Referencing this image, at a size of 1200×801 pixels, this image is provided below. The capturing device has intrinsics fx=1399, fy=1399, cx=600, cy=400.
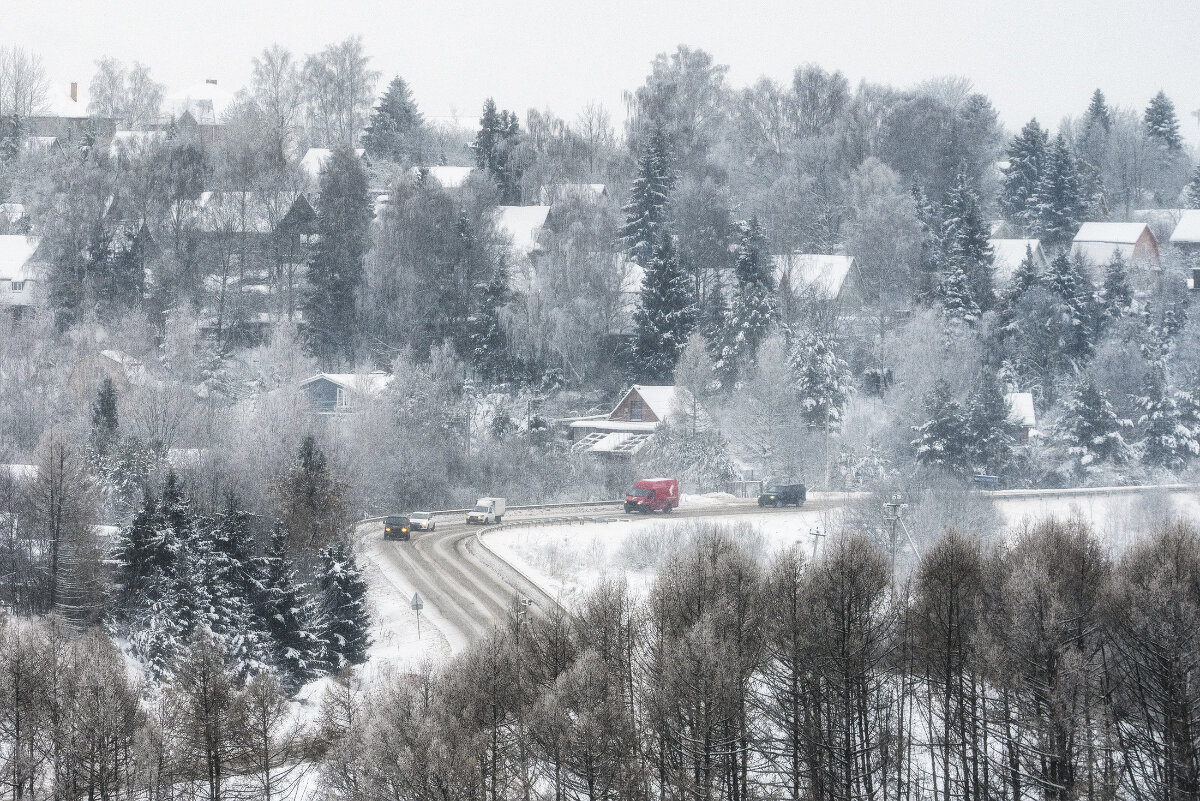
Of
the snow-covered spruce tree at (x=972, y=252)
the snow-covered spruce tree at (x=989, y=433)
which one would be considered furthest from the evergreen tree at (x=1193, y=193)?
the snow-covered spruce tree at (x=989, y=433)

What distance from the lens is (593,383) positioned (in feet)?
211

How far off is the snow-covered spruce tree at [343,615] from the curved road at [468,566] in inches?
81.8

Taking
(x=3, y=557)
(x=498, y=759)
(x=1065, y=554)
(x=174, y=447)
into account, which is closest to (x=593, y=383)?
(x=174, y=447)

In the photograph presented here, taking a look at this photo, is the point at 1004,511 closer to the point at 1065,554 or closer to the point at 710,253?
the point at 1065,554

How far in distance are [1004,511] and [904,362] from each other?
1557 centimetres

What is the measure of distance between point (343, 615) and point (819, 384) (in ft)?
95.8

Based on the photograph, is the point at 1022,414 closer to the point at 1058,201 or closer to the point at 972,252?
the point at 972,252

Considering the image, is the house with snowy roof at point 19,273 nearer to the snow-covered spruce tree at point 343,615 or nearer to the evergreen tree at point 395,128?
the evergreen tree at point 395,128

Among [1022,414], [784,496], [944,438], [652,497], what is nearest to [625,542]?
[652,497]

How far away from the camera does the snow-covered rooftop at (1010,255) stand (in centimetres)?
6925

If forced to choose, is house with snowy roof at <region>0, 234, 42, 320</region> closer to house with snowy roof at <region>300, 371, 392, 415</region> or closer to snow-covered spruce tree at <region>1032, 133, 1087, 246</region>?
house with snowy roof at <region>300, 371, 392, 415</region>

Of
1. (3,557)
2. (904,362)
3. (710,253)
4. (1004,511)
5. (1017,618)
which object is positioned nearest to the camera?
(1017,618)

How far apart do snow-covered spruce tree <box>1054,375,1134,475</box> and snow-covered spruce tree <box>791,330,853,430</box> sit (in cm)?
895

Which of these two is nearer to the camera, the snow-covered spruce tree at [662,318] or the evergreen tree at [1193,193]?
the snow-covered spruce tree at [662,318]
